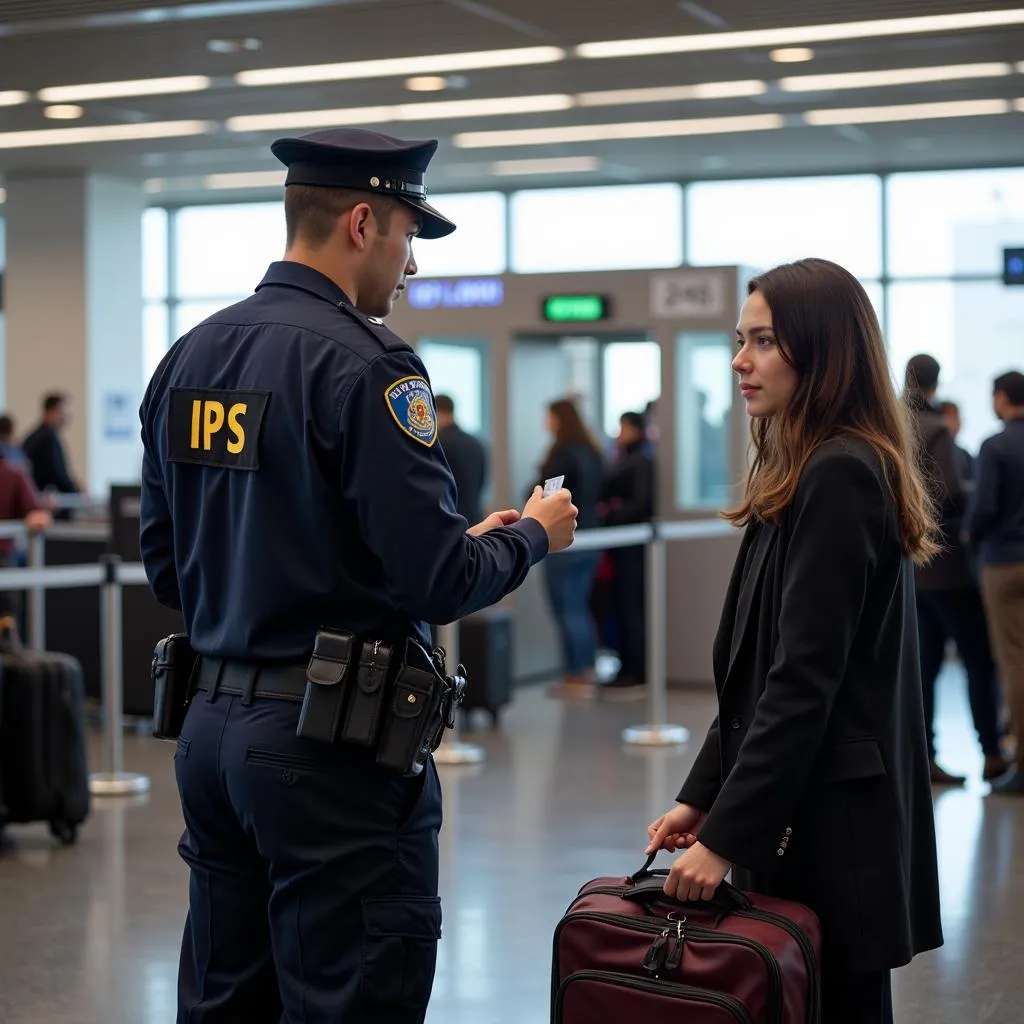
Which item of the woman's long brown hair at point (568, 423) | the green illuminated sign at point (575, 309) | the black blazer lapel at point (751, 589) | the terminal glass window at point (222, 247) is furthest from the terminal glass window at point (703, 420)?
the terminal glass window at point (222, 247)

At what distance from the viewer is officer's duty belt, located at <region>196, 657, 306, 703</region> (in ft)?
7.23

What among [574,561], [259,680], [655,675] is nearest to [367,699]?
[259,680]

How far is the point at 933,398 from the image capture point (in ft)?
22.3

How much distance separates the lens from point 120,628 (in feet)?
25.7

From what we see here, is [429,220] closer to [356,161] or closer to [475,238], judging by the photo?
[356,161]

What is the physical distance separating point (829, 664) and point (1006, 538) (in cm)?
459

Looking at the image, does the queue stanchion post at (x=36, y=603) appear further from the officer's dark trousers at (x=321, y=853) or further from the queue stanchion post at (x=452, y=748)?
A: the officer's dark trousers at (x=321, y=853)

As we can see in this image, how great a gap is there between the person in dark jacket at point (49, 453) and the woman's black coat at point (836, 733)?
10.6 m

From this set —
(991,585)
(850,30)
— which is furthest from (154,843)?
(850,30)

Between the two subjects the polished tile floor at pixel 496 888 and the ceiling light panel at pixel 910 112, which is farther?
the ceiling light panel at pixel 910 112

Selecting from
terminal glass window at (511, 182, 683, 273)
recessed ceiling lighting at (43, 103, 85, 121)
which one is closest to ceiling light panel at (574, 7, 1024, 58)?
recessed ceiling lighting at (43, 103, 85, 121)

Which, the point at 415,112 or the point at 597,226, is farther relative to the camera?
the point at 597,226

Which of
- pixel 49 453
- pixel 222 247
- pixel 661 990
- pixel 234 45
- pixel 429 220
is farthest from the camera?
pixel 222 247

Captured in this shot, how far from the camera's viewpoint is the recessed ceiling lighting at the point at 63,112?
37.5 ft
